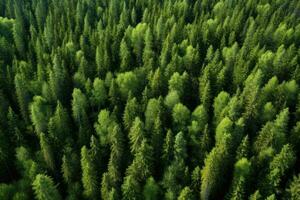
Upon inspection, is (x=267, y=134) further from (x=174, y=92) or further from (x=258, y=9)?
(x=258, y=9)

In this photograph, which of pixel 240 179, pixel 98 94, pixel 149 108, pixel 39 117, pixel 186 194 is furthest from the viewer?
pixel 98 94

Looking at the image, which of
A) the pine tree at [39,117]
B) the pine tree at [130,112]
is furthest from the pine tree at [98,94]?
the pine tree at [39,117]

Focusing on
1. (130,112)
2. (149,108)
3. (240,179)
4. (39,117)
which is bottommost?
(39,117)

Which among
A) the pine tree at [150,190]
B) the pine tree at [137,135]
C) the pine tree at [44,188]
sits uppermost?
the pine tree at [137,135]

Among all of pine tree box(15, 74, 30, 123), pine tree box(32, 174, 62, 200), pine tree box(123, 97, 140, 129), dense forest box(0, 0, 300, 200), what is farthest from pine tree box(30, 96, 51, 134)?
pine tree box(32, 174, 62, 200)

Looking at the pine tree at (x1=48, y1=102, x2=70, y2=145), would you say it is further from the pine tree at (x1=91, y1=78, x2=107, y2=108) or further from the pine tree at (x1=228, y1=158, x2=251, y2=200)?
the pine tree at (x1=228, y1=158, x2=251, y2=200)

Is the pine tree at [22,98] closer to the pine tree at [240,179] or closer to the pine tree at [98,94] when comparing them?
the pine tree at [98,94]

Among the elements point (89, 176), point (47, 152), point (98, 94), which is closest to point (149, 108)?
point (98, 94)

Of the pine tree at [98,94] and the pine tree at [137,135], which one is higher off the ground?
the pine tree at [137,135]

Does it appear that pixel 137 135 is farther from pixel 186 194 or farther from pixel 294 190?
pixel 294 190
